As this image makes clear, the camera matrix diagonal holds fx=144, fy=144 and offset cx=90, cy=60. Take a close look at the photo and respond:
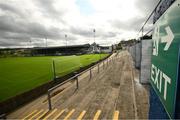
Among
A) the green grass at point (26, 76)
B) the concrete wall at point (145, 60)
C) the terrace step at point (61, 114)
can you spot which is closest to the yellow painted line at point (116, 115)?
the terrace step at point (61, 114)

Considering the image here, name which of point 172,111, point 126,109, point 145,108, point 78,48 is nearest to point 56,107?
point 126,109

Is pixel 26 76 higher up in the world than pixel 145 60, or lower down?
lower down

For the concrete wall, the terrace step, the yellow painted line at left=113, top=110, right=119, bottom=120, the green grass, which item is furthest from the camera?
the green grass

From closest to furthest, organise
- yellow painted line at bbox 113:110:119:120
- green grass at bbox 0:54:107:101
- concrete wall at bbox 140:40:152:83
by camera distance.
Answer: yellow painted line at bbox 113:110:119:120
concrete wall at bbox 140:40:152:83
green grass at bbox 0:54:107:101

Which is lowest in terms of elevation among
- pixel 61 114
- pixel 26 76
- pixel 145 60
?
pixel 26 76

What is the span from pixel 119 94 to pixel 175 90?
8.34 m

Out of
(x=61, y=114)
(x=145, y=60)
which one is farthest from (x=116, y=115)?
(x=145, y=60)

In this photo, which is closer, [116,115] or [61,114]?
[116,115]

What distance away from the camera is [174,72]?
1153 mm

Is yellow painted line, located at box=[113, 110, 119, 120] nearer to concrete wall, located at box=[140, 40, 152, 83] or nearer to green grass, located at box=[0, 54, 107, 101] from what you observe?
concrete wall, located at box=[140, 40, 152, 83]

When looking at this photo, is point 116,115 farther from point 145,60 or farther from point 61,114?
point 145,60

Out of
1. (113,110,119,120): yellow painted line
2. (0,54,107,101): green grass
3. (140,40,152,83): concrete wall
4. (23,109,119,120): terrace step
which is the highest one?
(140,40,152,83): concrete wall

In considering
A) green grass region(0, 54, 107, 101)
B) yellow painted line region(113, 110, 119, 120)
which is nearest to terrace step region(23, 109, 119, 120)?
yellow painted line region(113, 110, 119, 120)

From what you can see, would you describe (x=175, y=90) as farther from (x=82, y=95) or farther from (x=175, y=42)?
(x=82, y=95)
